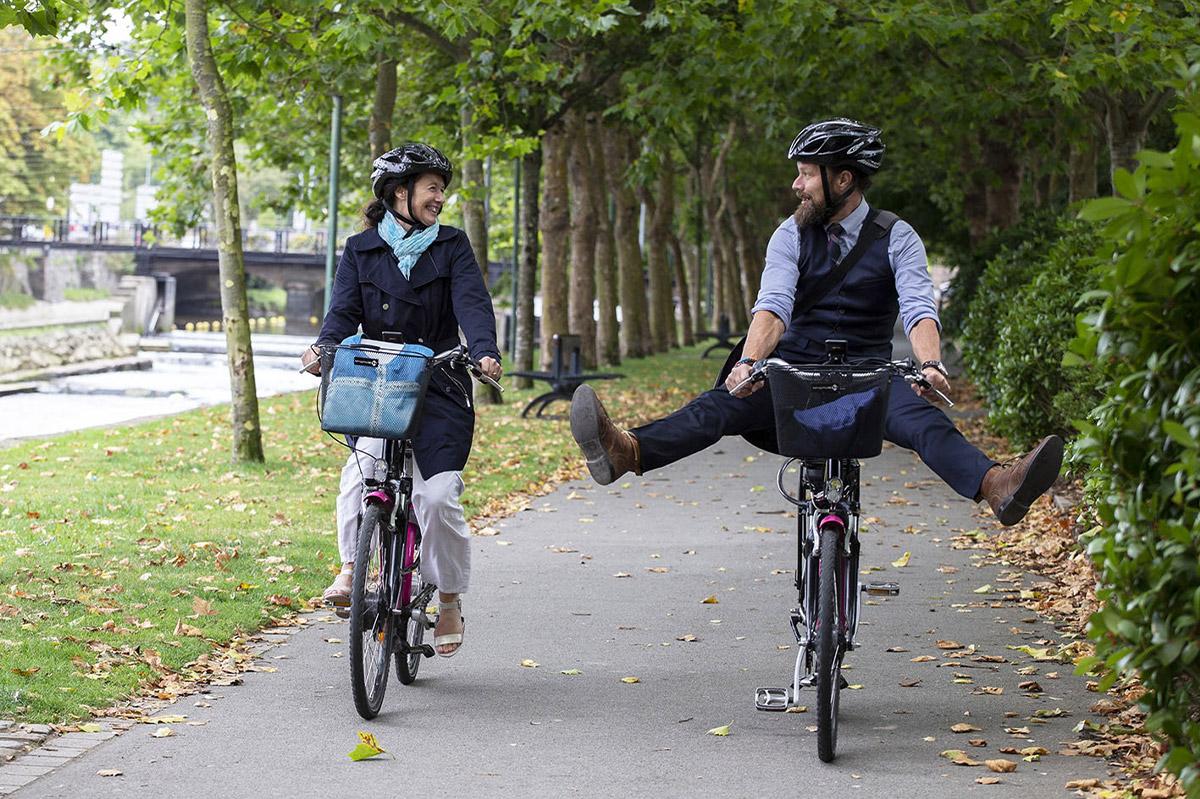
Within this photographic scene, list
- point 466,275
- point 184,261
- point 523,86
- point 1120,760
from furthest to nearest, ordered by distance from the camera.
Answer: point 184,261 → point 523,86 → point 466,275 → point 1120,760

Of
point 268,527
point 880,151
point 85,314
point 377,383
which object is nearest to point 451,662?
point 377,383

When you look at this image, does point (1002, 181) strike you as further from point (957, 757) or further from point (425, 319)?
point (957, 757)

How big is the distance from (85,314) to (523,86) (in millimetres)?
38697

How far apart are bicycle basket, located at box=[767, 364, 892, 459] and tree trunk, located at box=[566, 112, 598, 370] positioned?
22.4m

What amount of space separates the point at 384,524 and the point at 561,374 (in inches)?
633

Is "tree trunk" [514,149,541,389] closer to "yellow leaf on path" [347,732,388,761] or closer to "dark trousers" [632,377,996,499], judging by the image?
"dark trousers" [632,377,996,499]

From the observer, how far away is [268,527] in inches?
437

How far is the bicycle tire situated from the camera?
657cm

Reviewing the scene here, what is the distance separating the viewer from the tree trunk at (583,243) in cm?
2823

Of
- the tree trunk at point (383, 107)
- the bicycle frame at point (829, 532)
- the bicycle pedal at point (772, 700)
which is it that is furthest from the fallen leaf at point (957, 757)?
the tree trunk at point (383, 107)

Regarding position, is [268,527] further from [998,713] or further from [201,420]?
[201,420]

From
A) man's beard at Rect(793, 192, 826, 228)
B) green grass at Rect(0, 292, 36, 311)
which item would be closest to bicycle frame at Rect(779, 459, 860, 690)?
man's beard at Rect(793, 192, 826, 228)

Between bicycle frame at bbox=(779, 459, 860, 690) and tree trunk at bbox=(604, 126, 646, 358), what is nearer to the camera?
bicycle frame at bbox=(779, 459, 860, 690)

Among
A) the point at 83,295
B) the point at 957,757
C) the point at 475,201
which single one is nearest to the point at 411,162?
the point at 957,757
